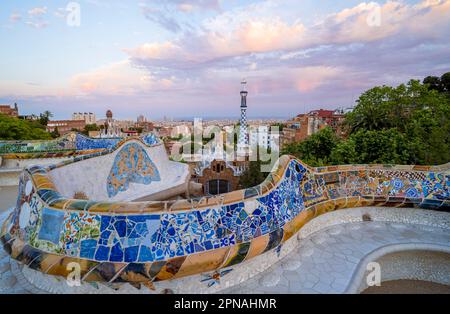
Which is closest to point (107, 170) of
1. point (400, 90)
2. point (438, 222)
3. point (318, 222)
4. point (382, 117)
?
point (318, 222)

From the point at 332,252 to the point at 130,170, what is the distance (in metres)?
4.61

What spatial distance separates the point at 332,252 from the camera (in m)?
3.37

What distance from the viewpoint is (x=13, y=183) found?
7.16 meters

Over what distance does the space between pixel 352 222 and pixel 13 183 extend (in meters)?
8.73

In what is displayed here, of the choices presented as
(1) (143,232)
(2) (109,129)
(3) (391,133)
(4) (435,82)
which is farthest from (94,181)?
(2) (109,129)

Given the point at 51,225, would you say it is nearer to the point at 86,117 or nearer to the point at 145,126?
the point at 145,126

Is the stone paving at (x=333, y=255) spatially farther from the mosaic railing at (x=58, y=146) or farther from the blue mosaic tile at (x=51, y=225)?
the mosaic railing at (x=58, y=146)

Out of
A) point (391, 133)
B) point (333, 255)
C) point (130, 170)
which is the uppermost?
point (391, 133)

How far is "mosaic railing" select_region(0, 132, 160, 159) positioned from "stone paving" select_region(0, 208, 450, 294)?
386 cm

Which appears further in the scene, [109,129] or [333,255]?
[109,129]

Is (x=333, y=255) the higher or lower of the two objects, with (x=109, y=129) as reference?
lower

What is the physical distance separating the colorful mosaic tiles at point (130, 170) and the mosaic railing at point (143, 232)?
2.10m
